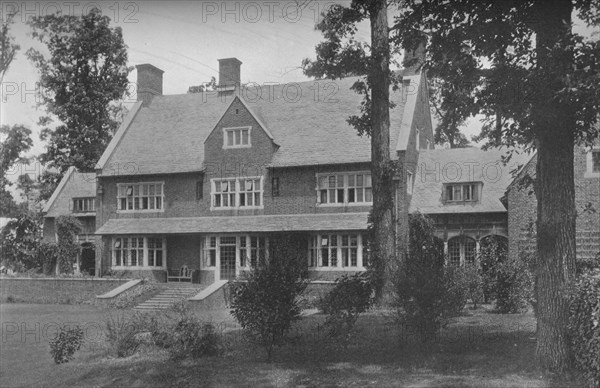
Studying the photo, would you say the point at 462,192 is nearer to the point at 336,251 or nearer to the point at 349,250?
the point at 349,250

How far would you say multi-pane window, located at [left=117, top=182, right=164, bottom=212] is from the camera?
33.6m

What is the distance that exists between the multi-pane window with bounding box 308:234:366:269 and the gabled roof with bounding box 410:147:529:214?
3.87 m

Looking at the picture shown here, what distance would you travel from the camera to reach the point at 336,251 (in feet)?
96.8

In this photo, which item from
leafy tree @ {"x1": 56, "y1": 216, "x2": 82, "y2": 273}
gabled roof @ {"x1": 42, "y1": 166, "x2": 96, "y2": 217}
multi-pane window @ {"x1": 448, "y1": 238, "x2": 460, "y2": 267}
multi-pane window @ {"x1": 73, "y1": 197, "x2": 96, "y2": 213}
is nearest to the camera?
multi-pane window @ {"x1": 448, "y1": 238, "x2": 460, "y2": 267}

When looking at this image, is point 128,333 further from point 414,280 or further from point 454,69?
point 454,69

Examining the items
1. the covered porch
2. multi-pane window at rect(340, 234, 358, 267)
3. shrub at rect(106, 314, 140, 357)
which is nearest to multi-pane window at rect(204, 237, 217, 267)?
the covered porch

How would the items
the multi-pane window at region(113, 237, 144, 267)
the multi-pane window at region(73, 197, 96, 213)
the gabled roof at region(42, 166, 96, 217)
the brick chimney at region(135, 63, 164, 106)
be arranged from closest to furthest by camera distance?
the multi-pane window at region(113, 237, 144, 267) → the brick chimney at region(135, 63, 164, 106) → the multi-pane window at region(73, 197, 96, 213) → the gabled roof at region(42, 166, 96, 217)

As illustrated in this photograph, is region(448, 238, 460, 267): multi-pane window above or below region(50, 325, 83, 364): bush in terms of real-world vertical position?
above

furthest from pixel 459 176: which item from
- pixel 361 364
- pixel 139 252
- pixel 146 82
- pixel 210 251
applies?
pixel 361 364

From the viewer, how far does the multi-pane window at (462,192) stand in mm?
30377

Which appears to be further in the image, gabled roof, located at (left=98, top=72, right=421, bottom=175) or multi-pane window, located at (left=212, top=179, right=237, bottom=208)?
multi-pane window, located at (left=212, top=179, right=237, bottom=208)

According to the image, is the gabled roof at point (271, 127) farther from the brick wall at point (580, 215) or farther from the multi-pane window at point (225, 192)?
the brick wall at point (580, 215)

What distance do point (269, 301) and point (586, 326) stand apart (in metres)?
5.68

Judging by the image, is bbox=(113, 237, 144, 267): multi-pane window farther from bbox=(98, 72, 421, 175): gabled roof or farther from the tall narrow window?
the tall narrow window
